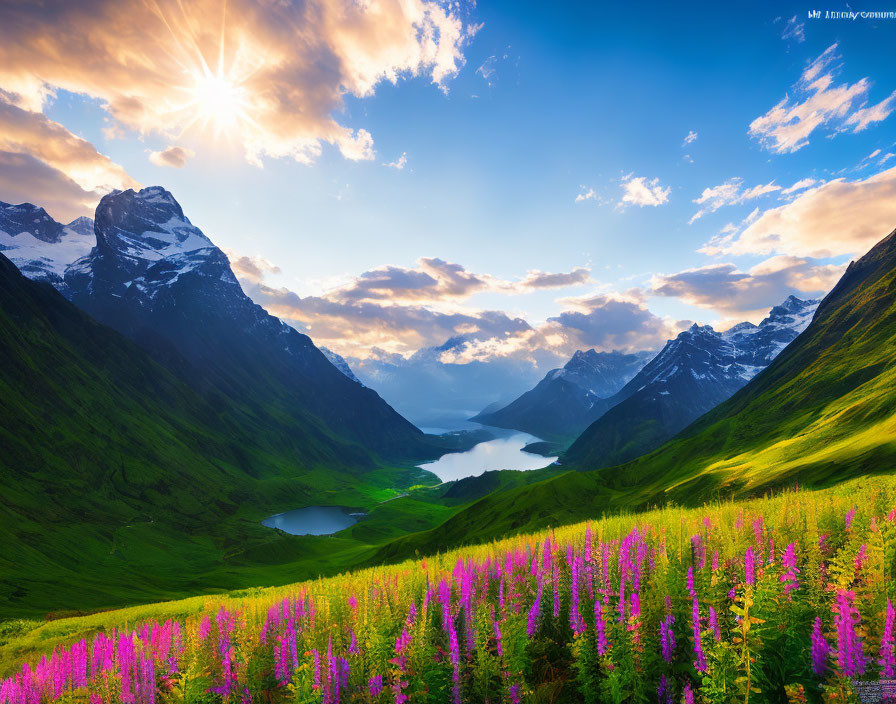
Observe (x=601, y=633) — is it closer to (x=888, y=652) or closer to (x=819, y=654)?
(x=819, y=654)

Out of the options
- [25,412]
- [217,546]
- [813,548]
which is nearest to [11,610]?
[217,546]

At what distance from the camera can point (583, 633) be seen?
581 centimetres

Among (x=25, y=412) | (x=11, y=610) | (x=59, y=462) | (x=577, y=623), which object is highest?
(x=25, y=412)

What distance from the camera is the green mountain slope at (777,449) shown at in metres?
66.5

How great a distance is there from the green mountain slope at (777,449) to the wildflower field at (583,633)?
1348 inches

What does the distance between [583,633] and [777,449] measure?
348ft

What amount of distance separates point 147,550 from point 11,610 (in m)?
82.9

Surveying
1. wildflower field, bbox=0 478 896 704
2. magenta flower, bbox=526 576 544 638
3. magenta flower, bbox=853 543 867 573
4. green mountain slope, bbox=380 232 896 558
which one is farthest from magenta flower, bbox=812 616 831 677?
green mountain slope, bbox=380 232 896 558

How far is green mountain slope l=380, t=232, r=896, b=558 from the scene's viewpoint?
66.5m

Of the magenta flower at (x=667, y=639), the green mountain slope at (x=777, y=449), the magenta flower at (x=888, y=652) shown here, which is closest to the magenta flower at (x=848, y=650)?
the magenta flower at (x=888, y=652)

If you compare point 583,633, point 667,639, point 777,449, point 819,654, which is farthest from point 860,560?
point 777,449

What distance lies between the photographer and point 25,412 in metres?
182

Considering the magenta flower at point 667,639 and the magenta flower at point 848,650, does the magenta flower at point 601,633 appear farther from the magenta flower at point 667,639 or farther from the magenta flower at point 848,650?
the magenta flower at point 848,650

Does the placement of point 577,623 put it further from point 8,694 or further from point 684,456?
point 684,456
